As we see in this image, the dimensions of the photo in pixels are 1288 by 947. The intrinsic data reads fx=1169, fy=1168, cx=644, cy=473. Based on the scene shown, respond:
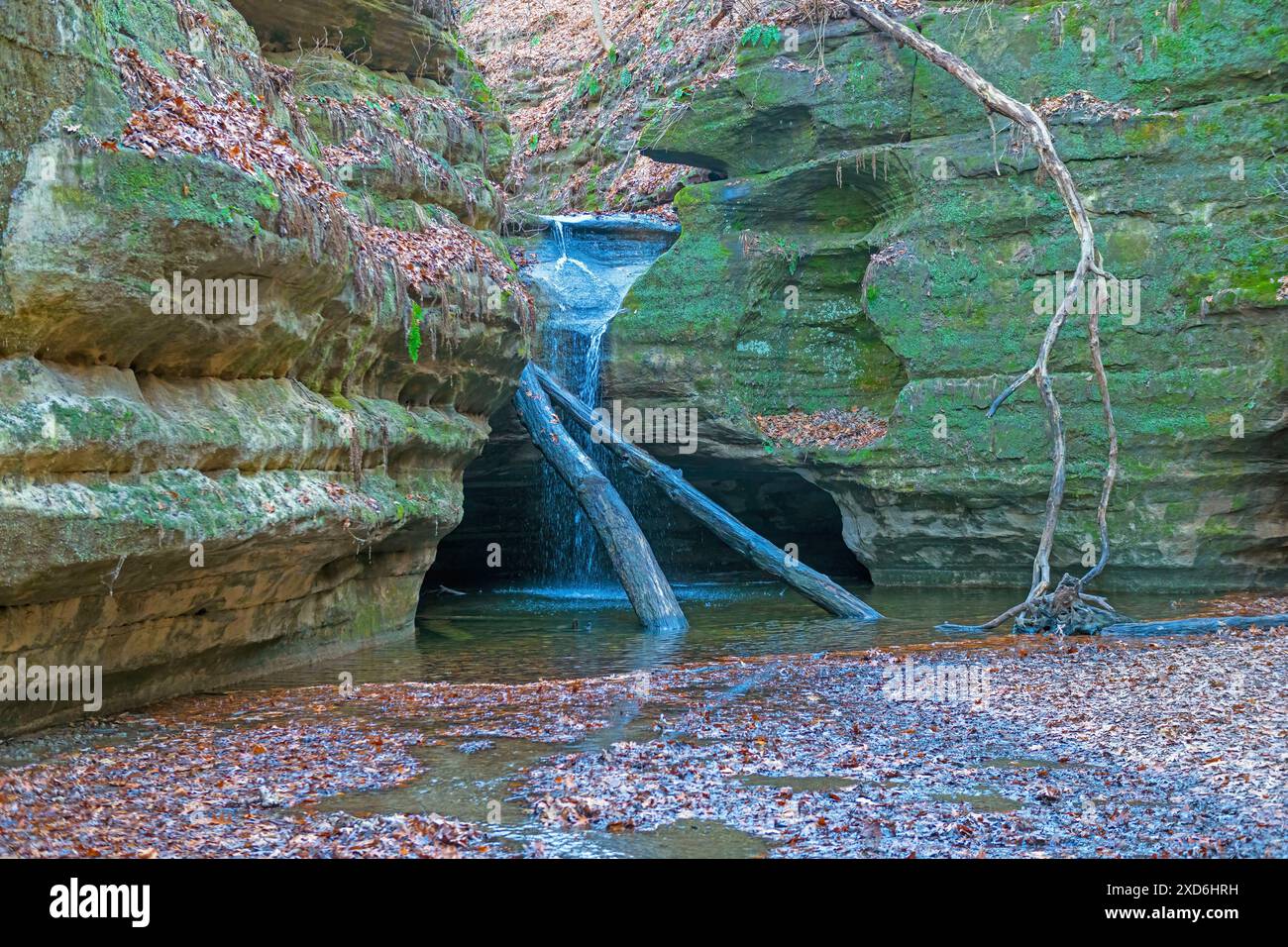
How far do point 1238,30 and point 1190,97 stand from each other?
38.1 inches

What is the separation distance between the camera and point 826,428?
18.4 meters

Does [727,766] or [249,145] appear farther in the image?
[249,145]

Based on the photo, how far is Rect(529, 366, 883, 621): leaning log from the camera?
49.2 ft

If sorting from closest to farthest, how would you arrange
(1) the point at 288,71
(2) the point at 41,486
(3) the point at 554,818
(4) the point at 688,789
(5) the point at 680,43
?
(3) the point at 554,818 < (4) the point at 688,789 < (2) the point at 41,486 < (1) the point at 288,71 < (5) the point at 680,43

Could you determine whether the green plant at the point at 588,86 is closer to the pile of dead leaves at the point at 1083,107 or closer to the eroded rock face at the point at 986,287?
the eroded rock face at the point at 986,287

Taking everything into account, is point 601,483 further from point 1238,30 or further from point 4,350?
point 1238,30

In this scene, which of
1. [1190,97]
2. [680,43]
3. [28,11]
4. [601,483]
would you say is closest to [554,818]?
[28,11]

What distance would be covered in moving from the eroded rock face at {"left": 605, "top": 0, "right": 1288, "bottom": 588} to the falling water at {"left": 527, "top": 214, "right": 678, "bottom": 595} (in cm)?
57

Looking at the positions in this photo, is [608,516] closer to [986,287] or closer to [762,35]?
[986,287]

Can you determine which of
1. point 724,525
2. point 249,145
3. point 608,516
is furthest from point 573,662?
point 249,145

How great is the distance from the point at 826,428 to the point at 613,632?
6.17m

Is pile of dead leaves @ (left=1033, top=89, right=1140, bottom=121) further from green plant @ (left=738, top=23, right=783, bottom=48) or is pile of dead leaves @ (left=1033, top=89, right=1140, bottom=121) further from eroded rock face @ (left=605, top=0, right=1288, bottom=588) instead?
green plant @ (left=738, top=23, right=783, bottom=48)

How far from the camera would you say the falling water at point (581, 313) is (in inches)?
731

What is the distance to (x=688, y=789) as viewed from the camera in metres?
6.41
